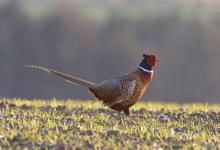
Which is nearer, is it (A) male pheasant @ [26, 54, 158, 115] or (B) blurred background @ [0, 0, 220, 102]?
(A) male pheasant @ [26, 54, 158, 115]

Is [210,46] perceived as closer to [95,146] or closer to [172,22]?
[172,22]

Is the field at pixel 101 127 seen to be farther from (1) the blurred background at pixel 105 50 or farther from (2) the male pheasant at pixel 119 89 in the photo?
(1) the blurred background at pixel 105 50

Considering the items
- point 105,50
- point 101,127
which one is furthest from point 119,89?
point 105,50

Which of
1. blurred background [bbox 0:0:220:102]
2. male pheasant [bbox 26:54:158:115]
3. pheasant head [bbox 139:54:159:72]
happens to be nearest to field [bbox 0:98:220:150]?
male pheasant [bbox 26:54:158:115]

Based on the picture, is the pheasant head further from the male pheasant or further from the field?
the field

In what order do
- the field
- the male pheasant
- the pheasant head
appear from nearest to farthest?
1. the field
2. the male pheasant
3. the pheasant head

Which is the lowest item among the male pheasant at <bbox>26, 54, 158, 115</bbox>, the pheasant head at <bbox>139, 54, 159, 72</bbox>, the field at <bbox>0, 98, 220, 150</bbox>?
the field at <bbox>0, 98, 220, 150</bbox>

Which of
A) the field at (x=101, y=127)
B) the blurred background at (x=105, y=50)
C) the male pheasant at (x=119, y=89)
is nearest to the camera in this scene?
the field at (x=101, y=127)

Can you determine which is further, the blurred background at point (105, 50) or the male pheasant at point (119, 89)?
the blurred background at point (105, 50)

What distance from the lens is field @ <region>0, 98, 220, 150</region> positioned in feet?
30.4

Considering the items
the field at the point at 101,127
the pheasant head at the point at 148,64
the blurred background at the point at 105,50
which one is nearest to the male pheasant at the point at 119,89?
the pheasant head at the point at 148,64

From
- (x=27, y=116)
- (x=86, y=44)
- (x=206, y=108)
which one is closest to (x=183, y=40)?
(x=86, y=44)

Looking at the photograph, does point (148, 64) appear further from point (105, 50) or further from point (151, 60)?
point (105, 50)

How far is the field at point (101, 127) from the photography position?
30.4ft
